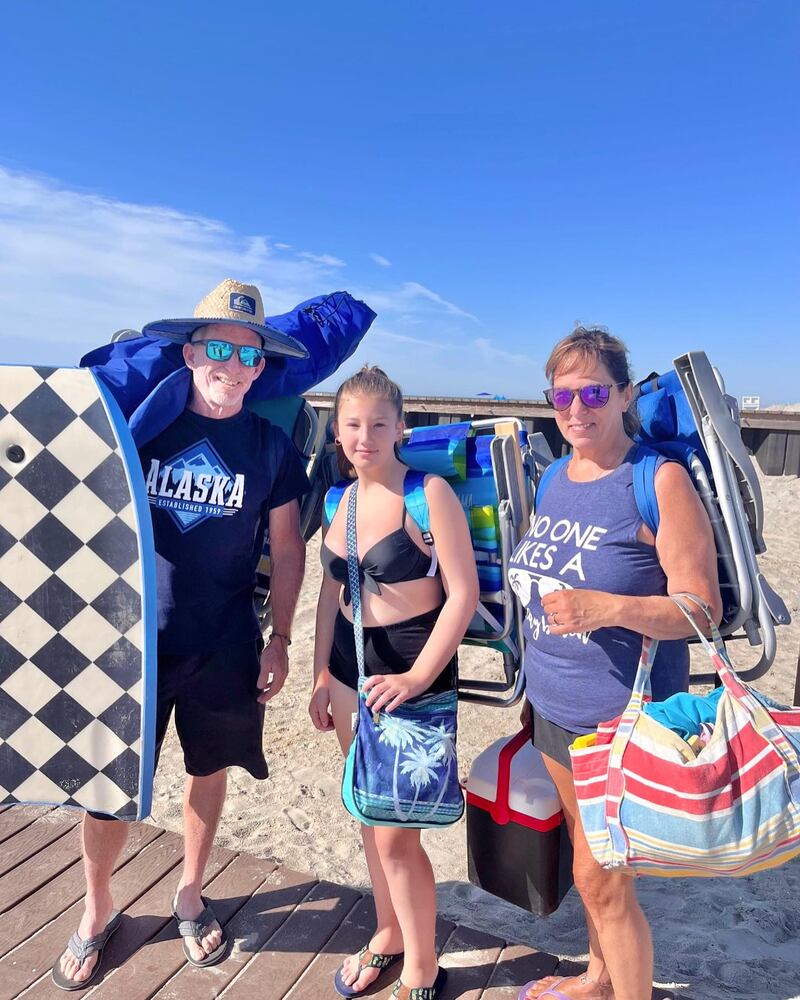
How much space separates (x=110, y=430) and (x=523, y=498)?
4.13 feet

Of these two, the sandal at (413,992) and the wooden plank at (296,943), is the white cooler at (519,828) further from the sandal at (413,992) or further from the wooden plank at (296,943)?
the wooden plank at (296,943)

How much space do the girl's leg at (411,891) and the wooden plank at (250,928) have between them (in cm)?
61

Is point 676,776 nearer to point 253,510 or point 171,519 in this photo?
point 253,510

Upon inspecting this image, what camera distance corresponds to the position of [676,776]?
1480 mm

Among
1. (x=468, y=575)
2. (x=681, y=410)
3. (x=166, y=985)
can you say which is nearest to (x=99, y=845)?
(x=166, y=985)

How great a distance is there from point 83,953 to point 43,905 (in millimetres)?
384

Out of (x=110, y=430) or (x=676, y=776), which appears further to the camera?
(x=110, y=430)

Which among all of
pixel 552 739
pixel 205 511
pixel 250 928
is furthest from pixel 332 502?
pixel 250 928

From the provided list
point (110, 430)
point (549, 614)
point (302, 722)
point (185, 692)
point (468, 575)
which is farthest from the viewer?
point (302, 722)

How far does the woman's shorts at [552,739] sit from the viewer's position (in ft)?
6.21

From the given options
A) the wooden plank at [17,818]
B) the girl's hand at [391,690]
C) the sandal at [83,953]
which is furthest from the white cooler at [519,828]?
the wooden plank at [17,818]

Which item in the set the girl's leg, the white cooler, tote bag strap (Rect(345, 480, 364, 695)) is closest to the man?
tote bag strap (Rect(345, 480, 364, 695))

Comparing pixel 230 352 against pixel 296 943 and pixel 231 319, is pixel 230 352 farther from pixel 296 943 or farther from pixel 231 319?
pixel 296 943

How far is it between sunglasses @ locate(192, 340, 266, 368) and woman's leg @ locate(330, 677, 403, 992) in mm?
1014
